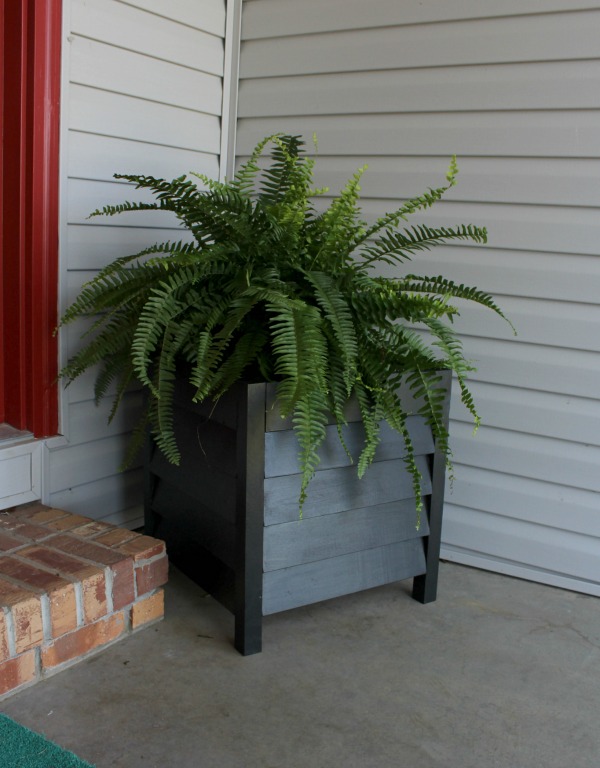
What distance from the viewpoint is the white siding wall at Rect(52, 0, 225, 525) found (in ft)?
6.90

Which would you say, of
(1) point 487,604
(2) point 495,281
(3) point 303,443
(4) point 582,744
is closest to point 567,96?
(2) point 495,281

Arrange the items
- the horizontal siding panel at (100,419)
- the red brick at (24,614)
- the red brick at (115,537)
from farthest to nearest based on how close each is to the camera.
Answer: the horizontal siding panel at (100,419) < the red brick at (115,537) < the red brick at (24,614)

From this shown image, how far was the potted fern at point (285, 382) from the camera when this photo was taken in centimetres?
169

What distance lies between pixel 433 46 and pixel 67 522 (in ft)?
5.47

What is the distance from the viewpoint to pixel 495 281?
7.24 ft

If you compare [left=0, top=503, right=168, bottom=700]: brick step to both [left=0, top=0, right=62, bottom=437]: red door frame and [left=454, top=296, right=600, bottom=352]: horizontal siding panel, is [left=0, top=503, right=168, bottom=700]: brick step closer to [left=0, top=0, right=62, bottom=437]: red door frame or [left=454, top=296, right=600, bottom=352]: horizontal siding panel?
[left=0, top=0, right=62, bottom=437]: red door frame

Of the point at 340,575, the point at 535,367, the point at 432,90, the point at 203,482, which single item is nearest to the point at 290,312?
the point at 203,482

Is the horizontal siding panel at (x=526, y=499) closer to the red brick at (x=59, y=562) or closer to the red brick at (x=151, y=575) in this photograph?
the red brick at (x=151, y=575)

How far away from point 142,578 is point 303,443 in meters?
0.57

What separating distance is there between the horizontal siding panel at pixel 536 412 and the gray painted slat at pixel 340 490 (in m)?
0.38

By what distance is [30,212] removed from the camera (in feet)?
6.59

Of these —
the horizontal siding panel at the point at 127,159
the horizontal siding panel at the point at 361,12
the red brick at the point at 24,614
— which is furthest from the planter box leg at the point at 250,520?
the horizontal siding panel at the point at 361,12

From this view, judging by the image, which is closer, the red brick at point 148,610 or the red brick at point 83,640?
the red brick at point 83,640

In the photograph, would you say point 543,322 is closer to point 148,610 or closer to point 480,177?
point 480,177
